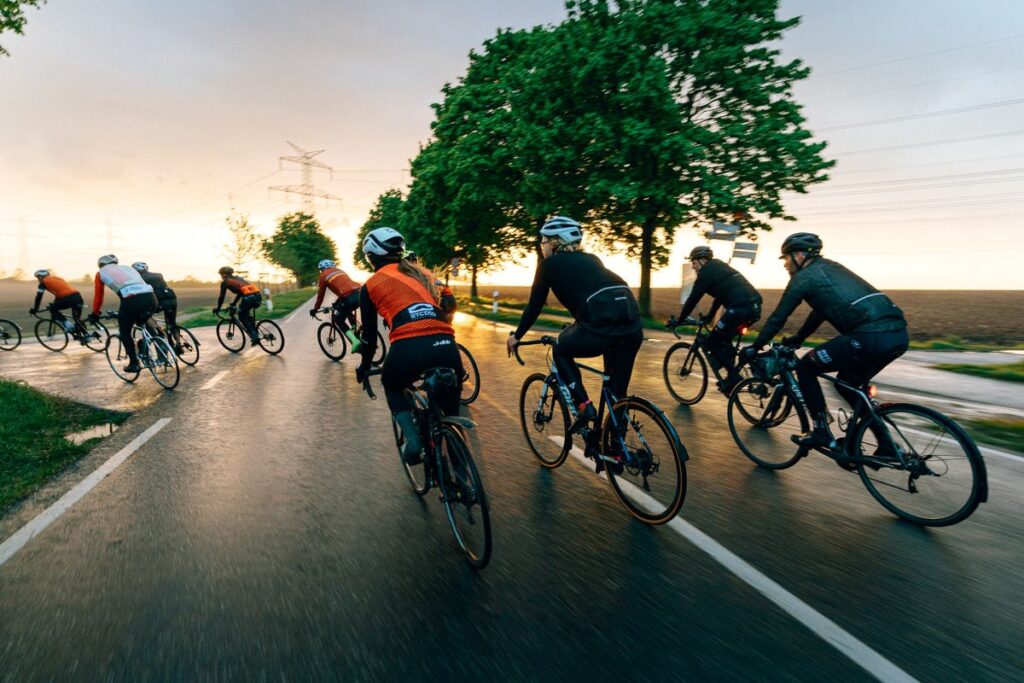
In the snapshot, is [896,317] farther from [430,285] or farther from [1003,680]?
[430,285]

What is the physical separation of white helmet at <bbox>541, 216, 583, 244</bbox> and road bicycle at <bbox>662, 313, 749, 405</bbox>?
11.9 ft

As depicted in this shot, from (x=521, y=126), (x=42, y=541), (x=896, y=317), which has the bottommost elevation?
(x=42, y=541)

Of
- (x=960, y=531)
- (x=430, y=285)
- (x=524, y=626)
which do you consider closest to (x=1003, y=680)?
(x=960, y=531)

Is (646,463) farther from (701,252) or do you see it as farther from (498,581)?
(701,252)

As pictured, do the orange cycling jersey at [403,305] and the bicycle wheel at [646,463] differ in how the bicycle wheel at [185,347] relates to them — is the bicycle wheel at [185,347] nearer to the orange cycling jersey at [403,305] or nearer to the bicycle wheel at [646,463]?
the orange cycling jersey at [403,305]

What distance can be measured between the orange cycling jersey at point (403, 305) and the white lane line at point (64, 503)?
108 inches

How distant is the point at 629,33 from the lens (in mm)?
17109

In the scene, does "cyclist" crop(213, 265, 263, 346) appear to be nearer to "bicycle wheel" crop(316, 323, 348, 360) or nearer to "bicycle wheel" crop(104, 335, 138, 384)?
"bicycle wheel" crop(316, 323, 348, 360)

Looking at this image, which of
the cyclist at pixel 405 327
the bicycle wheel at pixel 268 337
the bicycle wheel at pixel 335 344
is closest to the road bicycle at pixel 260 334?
the bicycle wheel at pixel 268 337

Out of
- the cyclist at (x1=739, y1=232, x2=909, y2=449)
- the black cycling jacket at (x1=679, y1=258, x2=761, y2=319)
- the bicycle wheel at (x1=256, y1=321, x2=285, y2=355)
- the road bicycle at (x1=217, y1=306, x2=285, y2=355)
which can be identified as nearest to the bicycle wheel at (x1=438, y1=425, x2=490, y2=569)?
the cyclist at (x1=739, y1=232, x2=909, y2=449)

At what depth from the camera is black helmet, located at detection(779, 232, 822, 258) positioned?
4.48m

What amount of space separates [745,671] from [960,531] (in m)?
2.47

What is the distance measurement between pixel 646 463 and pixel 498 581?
1.48m

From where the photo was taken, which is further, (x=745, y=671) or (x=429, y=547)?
(x=429, y=547)
